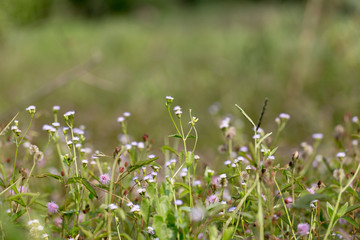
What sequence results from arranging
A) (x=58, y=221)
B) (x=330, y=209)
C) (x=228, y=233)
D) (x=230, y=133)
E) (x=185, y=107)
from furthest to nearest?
(x=185, y=107) < (x=230, y=133) < (x=58, y=221) < (x=330, y=209) < (x=228, y=233)

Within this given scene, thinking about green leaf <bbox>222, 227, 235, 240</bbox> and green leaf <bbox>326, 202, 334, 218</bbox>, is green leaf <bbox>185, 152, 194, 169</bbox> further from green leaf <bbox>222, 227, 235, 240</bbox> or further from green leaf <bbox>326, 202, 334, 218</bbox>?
green leaf <bbox>326, 202, 334, 218</bbox>

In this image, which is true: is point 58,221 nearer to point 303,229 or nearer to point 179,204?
point 179,204

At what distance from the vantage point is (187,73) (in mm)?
6172

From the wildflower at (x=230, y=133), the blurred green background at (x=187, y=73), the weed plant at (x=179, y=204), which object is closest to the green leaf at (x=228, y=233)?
the weed plant at (x=179, y=204)

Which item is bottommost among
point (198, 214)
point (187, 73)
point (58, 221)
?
point (187, 73)

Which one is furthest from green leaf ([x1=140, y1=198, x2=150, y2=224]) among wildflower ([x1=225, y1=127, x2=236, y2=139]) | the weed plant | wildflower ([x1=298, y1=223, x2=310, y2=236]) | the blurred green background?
the blurred green background

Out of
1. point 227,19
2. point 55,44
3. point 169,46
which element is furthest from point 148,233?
point 227,19

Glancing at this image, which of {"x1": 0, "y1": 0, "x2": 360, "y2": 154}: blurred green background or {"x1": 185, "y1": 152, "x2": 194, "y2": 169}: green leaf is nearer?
{"x1": 185, "y1": 152, "x2": 194, "y2": 169}: green leaf

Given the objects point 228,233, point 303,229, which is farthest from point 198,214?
point 303,229

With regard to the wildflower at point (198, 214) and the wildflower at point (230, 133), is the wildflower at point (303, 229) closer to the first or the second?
the wildflower at point (198, 214)

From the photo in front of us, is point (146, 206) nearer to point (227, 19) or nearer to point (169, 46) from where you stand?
point (169, 46)

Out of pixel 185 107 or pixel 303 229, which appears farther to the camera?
pixel 185 107

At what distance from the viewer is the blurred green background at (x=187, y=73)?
388 centimetres

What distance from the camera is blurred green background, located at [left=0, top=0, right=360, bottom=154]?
388cm
